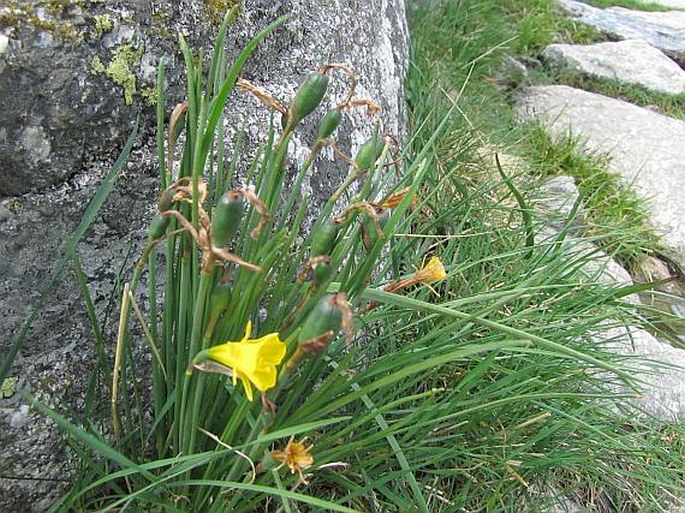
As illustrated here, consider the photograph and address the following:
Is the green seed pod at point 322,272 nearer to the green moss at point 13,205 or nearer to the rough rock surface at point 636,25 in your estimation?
the green moss at point 13,205

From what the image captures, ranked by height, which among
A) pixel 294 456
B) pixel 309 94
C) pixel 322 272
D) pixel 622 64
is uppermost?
pixel 309 94

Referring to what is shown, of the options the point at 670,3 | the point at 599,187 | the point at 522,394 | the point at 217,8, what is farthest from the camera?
the point at 670,3

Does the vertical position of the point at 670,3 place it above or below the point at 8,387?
below

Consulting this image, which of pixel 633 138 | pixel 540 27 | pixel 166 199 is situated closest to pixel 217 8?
pixel 166 199

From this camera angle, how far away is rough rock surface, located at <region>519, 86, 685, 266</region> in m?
2.56

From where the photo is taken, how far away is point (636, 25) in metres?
4.63

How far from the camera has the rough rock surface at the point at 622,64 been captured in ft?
11.4

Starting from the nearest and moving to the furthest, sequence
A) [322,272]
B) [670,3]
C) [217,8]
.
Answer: [322,272] < [217,8] < [670,3]

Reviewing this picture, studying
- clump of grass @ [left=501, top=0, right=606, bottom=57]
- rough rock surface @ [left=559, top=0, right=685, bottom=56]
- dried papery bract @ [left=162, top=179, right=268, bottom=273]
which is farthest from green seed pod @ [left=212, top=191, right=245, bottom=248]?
rough rock surface @ [left=559, top=0, right=685, bottom=56]

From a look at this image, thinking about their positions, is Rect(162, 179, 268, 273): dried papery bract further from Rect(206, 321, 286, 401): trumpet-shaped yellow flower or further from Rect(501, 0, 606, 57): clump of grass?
Rect(501, 0, 606, 57): clump of grass

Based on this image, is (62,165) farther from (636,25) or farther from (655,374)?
(636,25)

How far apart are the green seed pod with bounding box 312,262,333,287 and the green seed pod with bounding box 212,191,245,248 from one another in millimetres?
85

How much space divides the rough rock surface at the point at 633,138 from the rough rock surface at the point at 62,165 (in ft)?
6.18

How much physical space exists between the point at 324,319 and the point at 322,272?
106 mm
